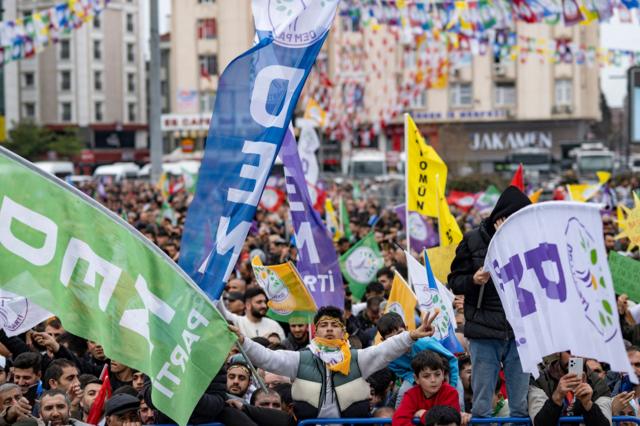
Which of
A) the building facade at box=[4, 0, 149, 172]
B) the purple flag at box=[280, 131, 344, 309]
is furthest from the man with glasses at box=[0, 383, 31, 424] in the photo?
the building facade at box=[4, 0, 149, 172]

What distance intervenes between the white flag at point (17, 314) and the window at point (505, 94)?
6224cm

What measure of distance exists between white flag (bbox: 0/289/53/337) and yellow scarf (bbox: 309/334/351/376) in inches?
72.1

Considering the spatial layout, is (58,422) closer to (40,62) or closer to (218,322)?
(218,322)

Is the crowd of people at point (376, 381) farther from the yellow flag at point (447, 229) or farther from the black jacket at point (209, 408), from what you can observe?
the yellow flag at point (447, 229)

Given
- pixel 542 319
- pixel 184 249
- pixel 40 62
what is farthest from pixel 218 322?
pixel 40 62

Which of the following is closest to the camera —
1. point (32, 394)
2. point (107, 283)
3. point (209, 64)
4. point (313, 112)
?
point (107, 283)

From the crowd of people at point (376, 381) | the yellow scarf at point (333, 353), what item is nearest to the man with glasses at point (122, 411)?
the crowd of people at point (376, 381)

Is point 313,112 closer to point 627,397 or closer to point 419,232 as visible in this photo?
point 419,232

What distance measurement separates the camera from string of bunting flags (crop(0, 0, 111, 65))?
1029 inches

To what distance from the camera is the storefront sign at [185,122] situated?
235ft

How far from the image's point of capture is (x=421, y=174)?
495 inches

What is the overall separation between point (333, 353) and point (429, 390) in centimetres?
63

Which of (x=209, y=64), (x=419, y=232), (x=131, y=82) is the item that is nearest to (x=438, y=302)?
(x=419, y=232)

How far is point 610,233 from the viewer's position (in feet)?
53.8
